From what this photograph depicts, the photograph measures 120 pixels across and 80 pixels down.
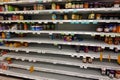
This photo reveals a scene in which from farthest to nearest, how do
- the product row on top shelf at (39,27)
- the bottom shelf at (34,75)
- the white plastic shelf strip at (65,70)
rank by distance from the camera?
the bottom shelf at (34,75) < the white plastic shelf strip at (65,70) < the product row on top shelf at (39,27)

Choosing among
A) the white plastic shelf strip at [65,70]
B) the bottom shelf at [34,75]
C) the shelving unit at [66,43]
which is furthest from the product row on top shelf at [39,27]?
the bottom shelf at [34,75]

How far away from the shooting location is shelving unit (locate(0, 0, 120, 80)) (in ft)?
7.11

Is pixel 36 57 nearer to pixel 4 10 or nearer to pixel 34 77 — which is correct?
pixel 34 77

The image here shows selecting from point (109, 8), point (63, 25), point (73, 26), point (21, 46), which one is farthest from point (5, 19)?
point (109, 8)

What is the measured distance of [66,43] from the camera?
7.63 feet

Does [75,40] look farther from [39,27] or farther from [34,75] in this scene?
[34,75]

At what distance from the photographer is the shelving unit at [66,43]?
2168 millimetres

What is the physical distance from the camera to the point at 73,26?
2.79 m

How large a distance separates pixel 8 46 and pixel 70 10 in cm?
174

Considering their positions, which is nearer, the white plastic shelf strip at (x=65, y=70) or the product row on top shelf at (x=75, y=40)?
the product row on top shelf at (x=75, y=40)

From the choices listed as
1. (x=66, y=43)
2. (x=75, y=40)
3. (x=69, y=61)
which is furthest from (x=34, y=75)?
(x=75, y=40)

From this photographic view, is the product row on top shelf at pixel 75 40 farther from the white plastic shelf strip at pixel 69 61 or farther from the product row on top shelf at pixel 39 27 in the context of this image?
the white plastic shelf strip at pixel 69 61

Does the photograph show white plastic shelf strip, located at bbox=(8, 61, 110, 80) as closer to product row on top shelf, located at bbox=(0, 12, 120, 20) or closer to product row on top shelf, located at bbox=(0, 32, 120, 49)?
product row on top shelf, located at bbox=(0, 32, 120, 49)

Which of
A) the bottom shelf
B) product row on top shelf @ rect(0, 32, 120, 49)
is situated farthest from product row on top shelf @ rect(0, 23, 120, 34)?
the bottom shelf
